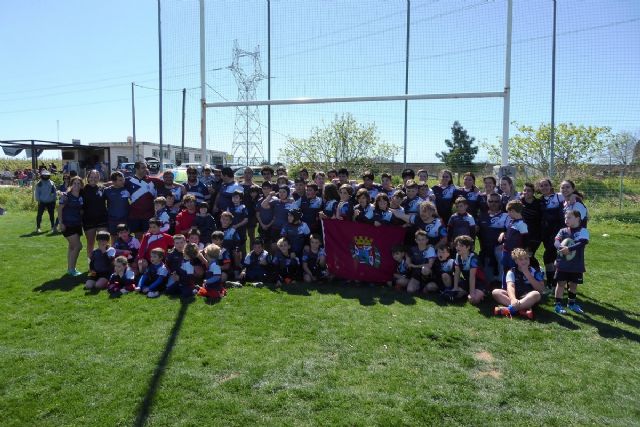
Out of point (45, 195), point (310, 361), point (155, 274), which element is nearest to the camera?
point (310, 361)

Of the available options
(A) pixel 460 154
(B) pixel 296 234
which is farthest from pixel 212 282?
(A) pixel 460 154

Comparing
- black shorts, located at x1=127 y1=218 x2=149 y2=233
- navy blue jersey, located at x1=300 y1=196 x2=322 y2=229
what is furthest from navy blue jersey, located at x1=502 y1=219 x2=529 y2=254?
black shorts, located at x1=127 y1=218 x2=149 y2=233

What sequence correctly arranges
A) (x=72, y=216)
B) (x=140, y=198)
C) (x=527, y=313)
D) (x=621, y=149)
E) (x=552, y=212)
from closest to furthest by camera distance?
(x=527, y=313)
(x=552, y=212)
(x=72, y=216)
(x=140, y=198)
(x=621, y=149)

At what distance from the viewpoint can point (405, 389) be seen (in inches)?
150

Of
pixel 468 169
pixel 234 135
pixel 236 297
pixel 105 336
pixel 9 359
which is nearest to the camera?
pixel 9 359

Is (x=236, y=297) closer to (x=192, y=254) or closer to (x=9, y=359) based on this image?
A: (x=192, y=254)

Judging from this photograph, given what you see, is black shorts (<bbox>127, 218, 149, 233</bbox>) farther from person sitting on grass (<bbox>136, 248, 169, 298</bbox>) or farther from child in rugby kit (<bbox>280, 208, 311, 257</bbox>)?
child in rugby kit (<bbox>280, 208, 311, 257</bbox>)

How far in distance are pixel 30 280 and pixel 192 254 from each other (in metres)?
2.89

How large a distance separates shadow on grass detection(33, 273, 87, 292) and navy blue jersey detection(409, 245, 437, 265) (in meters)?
4.89

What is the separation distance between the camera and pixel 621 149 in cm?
1669

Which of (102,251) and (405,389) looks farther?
(102,251)

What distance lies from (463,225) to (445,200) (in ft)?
2.73

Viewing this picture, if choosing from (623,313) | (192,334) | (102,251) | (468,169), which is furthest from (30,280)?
(468,169)

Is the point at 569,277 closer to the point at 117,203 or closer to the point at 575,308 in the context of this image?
the point at 575,308
